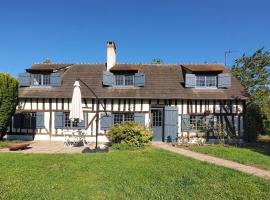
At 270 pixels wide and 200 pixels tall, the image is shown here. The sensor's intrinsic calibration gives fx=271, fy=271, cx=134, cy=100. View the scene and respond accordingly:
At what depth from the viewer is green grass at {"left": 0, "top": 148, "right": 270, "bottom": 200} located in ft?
18.5

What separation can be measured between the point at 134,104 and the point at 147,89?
1.36 m

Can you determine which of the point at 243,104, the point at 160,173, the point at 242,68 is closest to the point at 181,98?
the point at 243,104

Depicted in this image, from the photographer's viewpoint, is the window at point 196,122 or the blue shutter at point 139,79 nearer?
the window at point 196,122

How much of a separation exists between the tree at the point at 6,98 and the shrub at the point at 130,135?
5.48 meters

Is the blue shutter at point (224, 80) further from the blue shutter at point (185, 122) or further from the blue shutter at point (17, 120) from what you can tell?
the blue shutter at point (17, 120)

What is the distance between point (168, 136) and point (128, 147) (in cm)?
425

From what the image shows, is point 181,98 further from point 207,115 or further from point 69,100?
point 69,100

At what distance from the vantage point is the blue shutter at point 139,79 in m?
17.1

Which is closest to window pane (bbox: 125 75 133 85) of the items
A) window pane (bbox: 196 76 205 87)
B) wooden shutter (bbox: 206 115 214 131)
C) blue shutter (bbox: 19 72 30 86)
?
window pane (bbox: 196 76 205 87)

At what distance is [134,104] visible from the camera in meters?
16.3

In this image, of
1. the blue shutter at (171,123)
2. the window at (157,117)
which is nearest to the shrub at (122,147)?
the blue shutter at (171,123)

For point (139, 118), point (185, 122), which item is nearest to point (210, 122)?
point (185, 122)

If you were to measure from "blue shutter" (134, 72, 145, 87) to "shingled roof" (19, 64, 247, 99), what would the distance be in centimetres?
32

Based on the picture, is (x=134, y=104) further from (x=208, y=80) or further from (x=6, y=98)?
(x=6, y=98)
